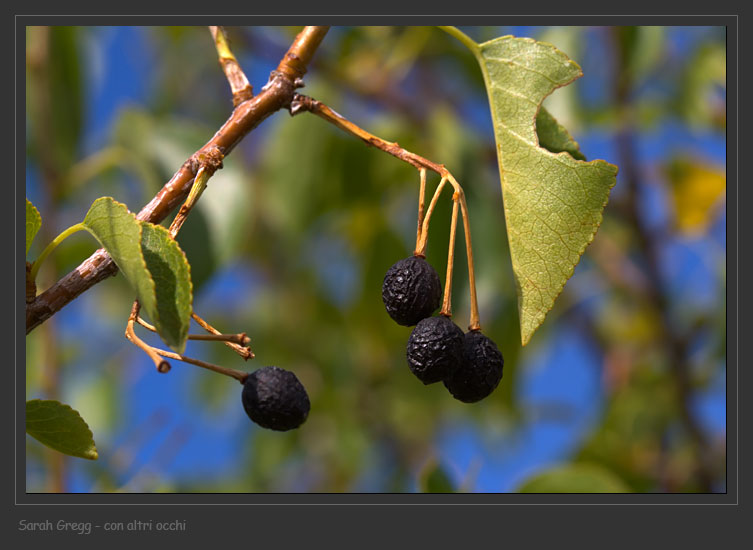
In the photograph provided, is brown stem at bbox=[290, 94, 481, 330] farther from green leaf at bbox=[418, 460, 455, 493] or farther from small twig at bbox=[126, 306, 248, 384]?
green leaf at bbox=[418, 460, 455, 493]

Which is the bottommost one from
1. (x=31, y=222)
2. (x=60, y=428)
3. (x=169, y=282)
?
(x=60, y=428)

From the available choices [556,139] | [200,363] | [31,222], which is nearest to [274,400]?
[200,363]

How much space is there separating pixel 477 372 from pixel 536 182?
0.84 feet

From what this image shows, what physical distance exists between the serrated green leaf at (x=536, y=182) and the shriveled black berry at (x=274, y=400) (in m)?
0.27

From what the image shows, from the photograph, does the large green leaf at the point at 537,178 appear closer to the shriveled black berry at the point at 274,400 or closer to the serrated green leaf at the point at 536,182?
the serrated green leaf at the point at 536,182

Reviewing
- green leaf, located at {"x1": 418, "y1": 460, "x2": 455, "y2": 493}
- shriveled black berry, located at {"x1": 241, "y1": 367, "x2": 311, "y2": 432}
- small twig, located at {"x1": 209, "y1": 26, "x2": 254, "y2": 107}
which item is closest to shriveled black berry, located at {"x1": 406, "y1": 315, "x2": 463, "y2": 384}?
shriveled black berry, located at {"x1": 241, "y1": 367, "x2": 311, "y2": 432}

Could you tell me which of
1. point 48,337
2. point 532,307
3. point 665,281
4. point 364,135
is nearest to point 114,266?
point 364,135

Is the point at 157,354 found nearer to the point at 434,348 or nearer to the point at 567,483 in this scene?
the point at 434,348

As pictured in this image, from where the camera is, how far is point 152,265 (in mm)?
780

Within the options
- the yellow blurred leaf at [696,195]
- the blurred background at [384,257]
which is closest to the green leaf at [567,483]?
the blurred background at [384,257]

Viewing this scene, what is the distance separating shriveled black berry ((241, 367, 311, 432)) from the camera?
2.77 ft

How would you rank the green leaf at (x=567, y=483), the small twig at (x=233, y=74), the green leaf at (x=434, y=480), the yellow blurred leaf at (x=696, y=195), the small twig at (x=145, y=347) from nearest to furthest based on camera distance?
the small twig at (x=145, y=347) < the small twig at (x=233, y=74) < the green leaf at (x=434, y=480) < the green leaf at (x=567, y=483) < the yellow blurred leaf at (x=696, y=195)

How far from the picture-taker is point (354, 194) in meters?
2.28

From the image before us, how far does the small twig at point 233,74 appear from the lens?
3.15 feet
